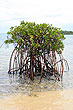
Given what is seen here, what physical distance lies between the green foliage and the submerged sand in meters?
1.97

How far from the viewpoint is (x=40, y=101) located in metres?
6.01

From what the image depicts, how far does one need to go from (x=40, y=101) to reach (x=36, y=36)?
9.10 feet

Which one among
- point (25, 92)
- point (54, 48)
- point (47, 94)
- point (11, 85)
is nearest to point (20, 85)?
point (11, 85)

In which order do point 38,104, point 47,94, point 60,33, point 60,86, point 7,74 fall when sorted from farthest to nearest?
1. point 7,74
2. point 60,33
3. point 60,86
4. point 47,94
5. point 38,104

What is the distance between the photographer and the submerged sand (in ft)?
18.3

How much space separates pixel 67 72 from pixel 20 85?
323 centimetres

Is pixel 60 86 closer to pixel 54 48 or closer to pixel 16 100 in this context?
pixel 54 48

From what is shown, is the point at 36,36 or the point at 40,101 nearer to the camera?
the point at 40,101

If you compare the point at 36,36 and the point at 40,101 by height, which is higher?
the point at 36,36

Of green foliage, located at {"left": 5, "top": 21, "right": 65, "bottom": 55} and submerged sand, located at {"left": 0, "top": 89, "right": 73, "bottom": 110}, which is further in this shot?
green foliage, located at {"left": 5, "top": 21, "right": 65, "bottom": 55}

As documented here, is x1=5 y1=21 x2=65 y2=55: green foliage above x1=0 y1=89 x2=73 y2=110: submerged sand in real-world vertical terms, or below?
above

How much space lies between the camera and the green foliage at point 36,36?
779cm

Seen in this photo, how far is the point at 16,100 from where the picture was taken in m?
6.13

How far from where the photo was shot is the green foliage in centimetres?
779
